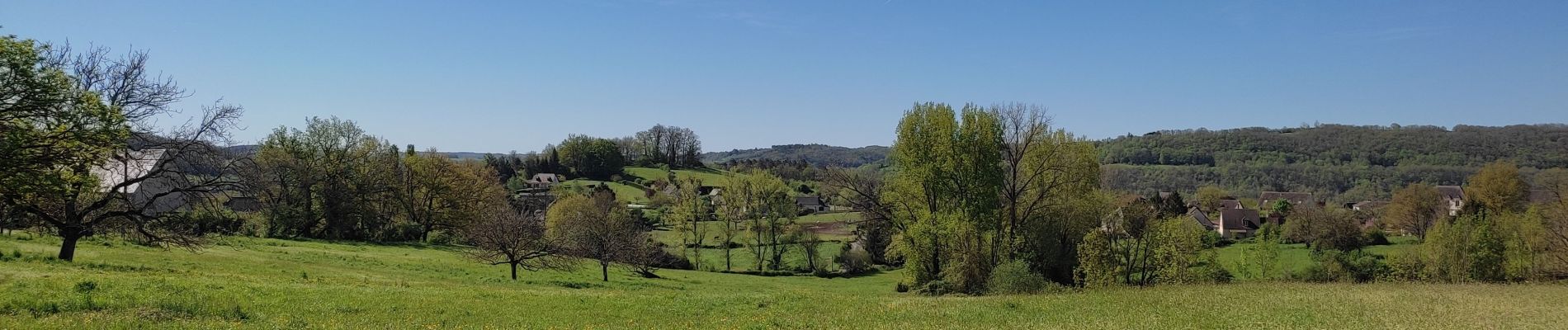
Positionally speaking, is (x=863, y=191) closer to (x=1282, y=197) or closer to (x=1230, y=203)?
(x=1230, y=203)

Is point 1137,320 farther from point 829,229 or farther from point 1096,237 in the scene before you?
point 829,229

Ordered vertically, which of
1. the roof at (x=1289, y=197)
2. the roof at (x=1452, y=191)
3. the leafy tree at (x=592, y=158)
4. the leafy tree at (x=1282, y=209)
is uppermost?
the leafy tree at (x=592, y=158)

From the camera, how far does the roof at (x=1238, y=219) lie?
8300 centimetres

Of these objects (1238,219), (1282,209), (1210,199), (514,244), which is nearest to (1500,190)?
(1238,219)

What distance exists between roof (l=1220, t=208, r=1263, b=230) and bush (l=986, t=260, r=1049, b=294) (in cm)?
6569

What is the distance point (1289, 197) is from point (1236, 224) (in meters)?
49.2

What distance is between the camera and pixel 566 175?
126 metres

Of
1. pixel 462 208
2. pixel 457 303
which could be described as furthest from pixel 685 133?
pixel 457 303

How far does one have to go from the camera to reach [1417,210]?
A: 223 feet

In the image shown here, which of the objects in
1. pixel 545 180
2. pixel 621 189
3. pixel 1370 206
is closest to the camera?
pixel 1370 206

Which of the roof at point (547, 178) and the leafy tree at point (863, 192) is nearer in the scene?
the leafy tree at point (863, 192)

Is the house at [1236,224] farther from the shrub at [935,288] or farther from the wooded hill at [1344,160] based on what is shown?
the shrub at [935,288]

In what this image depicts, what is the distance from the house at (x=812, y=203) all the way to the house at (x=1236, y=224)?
48412mm

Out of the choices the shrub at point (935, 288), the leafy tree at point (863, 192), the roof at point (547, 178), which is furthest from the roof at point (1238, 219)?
the roof at point (547, 178)
